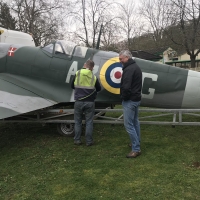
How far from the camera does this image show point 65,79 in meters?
5.79

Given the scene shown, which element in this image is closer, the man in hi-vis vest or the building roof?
the man in hi-vis vest

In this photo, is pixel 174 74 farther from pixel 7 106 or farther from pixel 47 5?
pixel 47 5

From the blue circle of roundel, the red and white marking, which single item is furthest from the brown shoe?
the red and white marking

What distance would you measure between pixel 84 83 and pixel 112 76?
2.81 feet

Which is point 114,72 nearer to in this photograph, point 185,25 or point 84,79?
point 84,79

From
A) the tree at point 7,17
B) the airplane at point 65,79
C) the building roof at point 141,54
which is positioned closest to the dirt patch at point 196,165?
the airplane at point 65,79

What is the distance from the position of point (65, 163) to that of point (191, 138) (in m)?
2.94

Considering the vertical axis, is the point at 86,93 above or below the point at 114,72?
below

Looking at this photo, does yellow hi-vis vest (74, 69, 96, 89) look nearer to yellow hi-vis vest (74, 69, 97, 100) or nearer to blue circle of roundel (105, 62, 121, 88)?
yellow hi-vis vest (74, 69, 97, 100)

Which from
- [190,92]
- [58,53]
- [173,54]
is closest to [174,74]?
[190,92]

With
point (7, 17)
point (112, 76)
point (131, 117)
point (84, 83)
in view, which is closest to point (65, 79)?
point (84, 83)

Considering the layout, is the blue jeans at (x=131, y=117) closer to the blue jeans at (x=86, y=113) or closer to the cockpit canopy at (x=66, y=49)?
the blue jeans at (x=86, y=113)

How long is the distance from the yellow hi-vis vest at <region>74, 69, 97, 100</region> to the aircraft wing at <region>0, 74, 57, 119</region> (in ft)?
3.20

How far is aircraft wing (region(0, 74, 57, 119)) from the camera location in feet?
15.4
